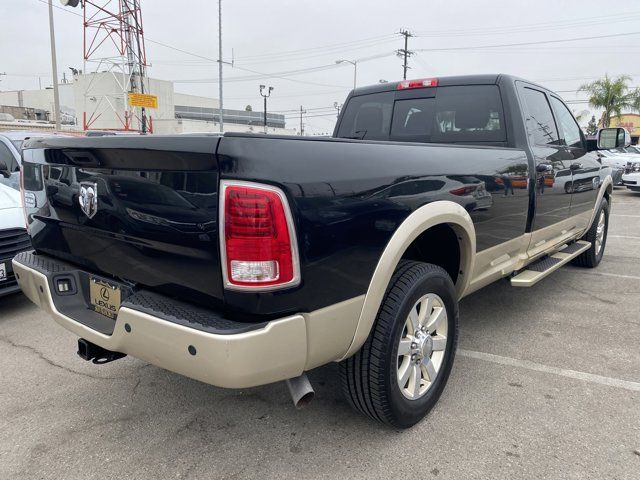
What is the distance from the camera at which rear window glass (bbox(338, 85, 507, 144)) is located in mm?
3625

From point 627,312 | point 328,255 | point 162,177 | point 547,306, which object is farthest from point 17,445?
point 627,312

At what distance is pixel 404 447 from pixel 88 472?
1.47m

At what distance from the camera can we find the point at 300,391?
2043 millimetres

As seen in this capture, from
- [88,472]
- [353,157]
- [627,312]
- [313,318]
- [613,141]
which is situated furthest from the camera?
[613,141]

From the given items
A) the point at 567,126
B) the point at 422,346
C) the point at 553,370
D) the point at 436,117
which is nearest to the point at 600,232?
the point at 567,126

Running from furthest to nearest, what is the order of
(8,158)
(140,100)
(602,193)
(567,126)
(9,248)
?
(140,100), (8,158), (602,193), (567,126), (9,248)

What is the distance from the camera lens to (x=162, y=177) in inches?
75.6

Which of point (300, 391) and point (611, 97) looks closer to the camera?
point (300, 391)

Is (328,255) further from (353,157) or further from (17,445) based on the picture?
(17,445)

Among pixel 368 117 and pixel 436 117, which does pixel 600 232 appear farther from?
pixel 368 117

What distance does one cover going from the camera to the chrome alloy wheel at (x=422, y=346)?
96.6 inches

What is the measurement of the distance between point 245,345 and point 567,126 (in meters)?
4.12

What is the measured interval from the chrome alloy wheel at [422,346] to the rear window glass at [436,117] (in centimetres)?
160

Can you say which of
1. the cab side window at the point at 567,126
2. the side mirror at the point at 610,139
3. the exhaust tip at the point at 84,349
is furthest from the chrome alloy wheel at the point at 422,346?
the side mirror at the point at 610,139
